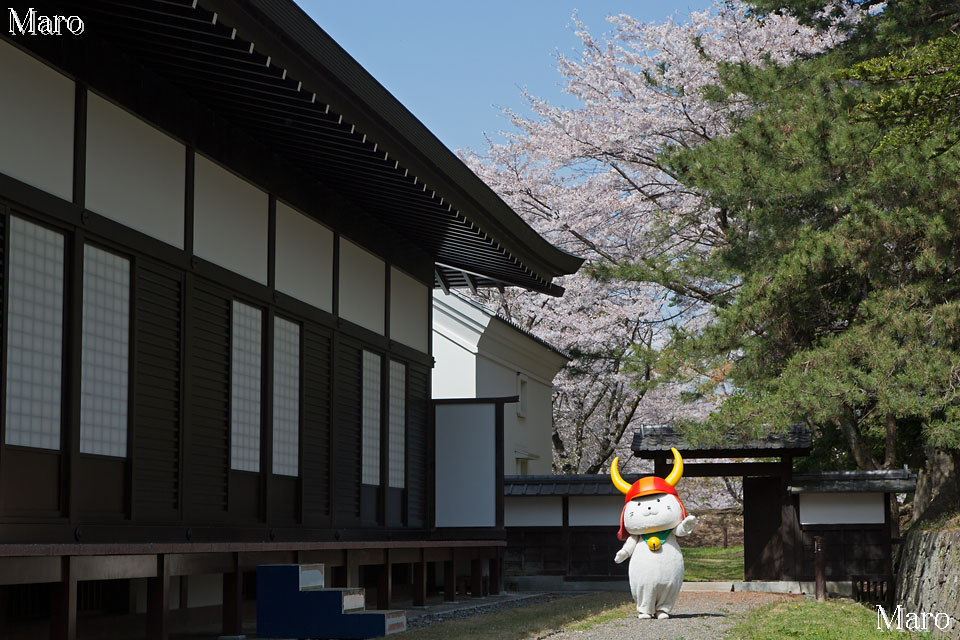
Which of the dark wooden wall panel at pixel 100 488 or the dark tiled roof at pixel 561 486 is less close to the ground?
the dark wooden wall panel at pixel 100 488

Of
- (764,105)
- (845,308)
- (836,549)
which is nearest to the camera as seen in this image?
(836,549)

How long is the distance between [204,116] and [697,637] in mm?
6520

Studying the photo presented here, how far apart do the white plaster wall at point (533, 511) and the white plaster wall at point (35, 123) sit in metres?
13.1

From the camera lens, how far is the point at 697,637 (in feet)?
33.0

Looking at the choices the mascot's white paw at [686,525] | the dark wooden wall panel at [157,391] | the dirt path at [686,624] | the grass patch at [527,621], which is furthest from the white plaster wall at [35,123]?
the mascot's white paw at [686,525]

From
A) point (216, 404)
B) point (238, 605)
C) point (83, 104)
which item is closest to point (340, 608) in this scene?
point (238, 605)

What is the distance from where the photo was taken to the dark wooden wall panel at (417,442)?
15422 millimetres

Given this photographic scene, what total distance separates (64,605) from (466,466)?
9.35 metres

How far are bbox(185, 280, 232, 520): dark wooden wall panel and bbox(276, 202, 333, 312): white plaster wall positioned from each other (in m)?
1.32

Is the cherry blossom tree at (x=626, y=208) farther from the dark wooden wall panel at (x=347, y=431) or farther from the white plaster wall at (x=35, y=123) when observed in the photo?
the white plaster wall at (x=35, y=123)

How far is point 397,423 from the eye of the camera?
15.0 meters

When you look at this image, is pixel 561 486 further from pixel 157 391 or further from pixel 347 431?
pixel 157 391

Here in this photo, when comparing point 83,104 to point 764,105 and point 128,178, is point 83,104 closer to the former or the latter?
point 128,178

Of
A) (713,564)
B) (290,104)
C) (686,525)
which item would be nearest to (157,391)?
(290,104)
